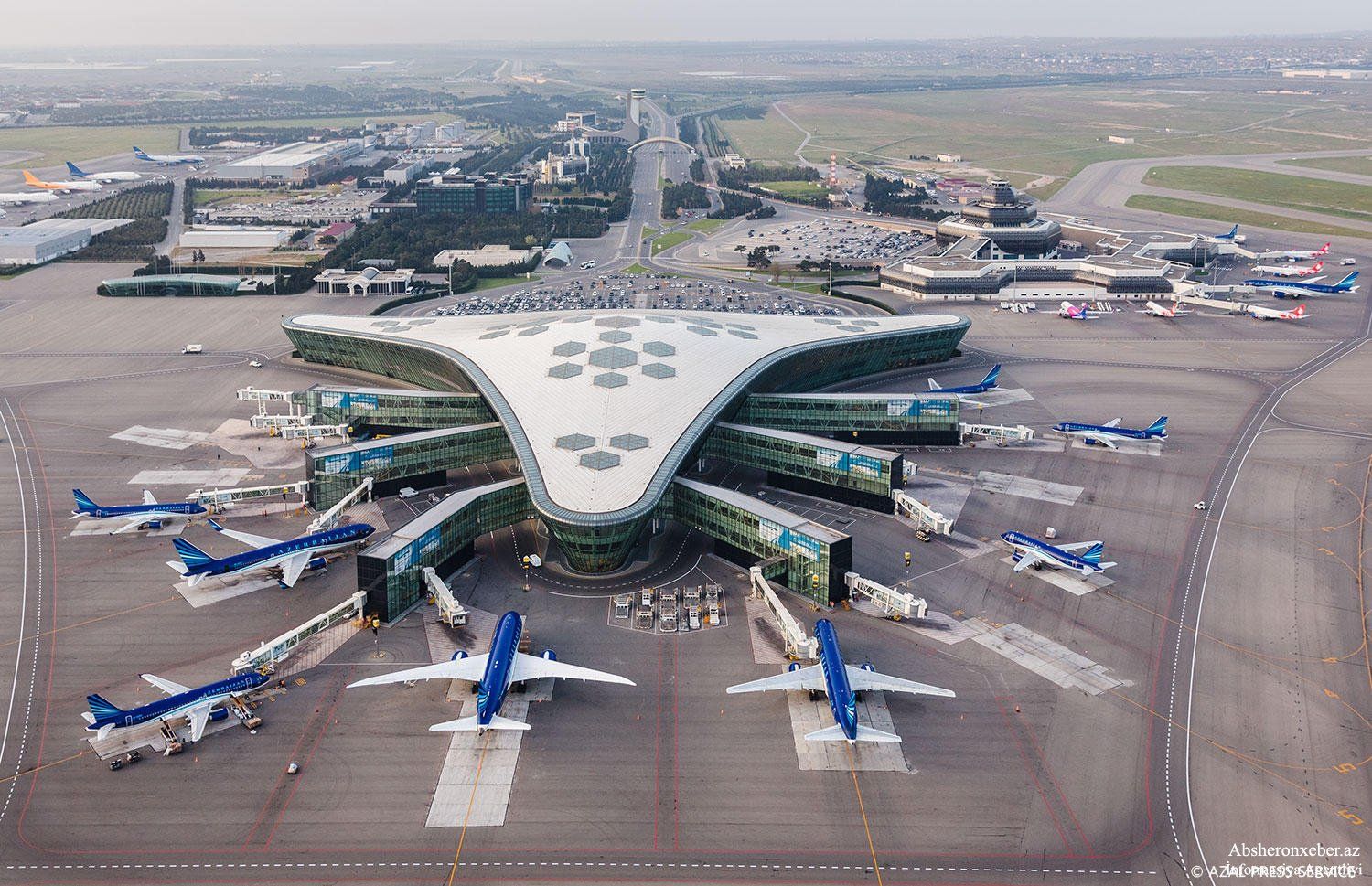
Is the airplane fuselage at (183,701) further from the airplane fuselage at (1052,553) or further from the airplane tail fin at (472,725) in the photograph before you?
the airplane fuselage at (1052,553)

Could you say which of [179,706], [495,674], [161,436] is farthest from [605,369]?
[179,706]

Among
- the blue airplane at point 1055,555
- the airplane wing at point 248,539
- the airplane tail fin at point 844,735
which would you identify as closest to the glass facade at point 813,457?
the blue airplane at point 1055,555

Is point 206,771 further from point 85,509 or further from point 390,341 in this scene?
point 390,341

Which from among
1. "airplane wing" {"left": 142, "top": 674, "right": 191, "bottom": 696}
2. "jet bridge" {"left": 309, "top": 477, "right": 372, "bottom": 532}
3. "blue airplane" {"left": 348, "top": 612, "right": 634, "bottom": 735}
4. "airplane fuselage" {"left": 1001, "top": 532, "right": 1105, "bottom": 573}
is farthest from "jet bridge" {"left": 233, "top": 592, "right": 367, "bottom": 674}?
"airplane fuselage" {"left": 1001, "top": 532, "right": 1105, "bottom": 573}

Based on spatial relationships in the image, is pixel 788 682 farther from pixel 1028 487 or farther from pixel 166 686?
pixel 1028 487

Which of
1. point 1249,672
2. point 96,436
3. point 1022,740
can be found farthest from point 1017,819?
point 96,436
